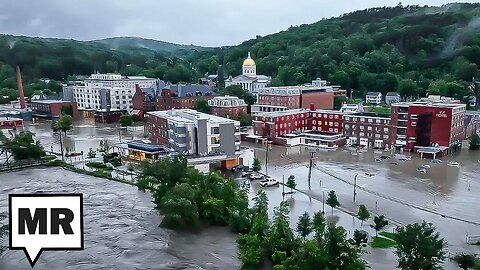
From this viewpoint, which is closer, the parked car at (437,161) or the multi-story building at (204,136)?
the multi-story building at (204,136)

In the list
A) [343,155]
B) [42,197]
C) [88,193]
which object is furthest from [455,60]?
[42,197]

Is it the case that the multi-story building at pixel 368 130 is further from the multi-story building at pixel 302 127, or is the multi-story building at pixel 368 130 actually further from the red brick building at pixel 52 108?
the red brick building at pixel 52 108

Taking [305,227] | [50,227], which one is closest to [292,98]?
[305,227]

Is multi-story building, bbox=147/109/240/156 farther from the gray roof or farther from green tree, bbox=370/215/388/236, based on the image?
the gray roof

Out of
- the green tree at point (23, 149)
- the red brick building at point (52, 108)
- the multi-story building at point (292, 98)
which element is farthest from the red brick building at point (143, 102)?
the green tree at point (23, 149)

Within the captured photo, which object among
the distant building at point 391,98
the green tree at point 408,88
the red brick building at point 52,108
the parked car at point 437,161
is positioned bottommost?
the parked car at point 437,161

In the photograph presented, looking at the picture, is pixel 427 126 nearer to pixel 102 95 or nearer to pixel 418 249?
pixel 418 249
